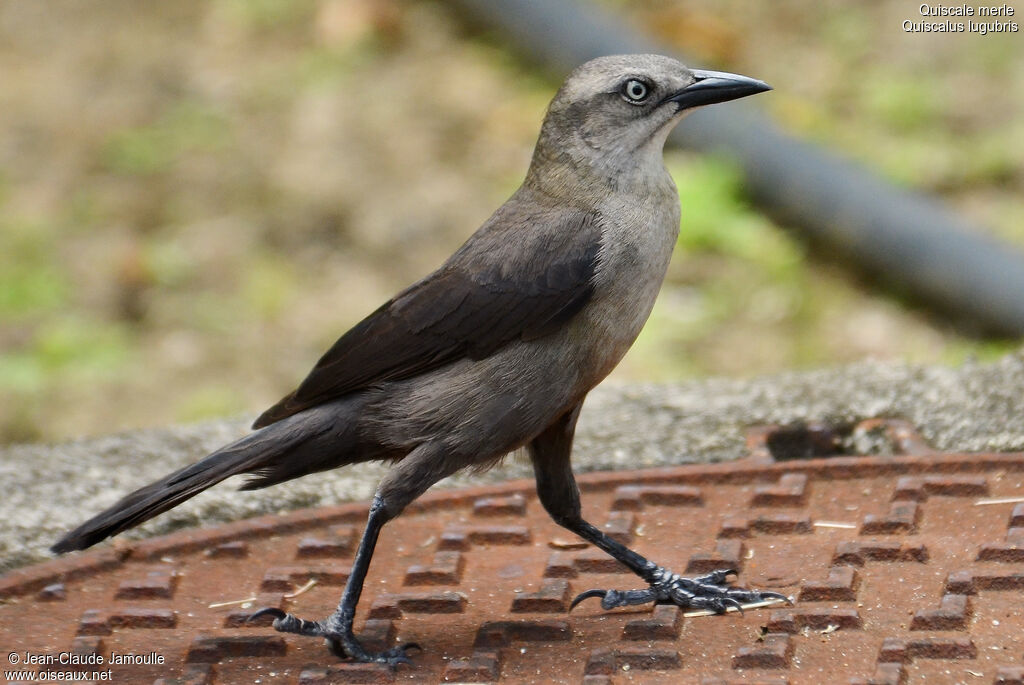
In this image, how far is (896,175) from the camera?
22.2 feet

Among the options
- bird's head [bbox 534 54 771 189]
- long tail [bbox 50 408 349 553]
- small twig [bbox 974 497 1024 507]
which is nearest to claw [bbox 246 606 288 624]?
long tail [bbox 50 408 349 553]

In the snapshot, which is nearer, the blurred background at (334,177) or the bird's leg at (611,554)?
the bird's leg at (611,554)

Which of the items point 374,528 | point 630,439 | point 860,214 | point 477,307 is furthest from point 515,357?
point 860,214

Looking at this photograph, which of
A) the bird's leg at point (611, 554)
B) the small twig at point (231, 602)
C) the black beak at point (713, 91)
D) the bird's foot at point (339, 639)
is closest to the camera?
the bird's foot at point (339, 639)

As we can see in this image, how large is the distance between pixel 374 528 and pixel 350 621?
8.0 inches

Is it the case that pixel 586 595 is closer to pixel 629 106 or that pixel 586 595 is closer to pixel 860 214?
pixel 629 106

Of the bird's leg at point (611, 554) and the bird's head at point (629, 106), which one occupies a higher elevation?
the bird's head at point (629, 106)

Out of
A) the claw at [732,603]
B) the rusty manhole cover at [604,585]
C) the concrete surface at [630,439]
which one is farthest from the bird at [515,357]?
the concrete surface at [630,439]

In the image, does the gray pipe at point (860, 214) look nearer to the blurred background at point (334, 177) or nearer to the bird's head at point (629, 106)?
the blurred background at point (334, 177)

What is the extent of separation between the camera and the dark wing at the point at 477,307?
3.10 metres

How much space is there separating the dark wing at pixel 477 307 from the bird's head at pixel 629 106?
0.19 meters

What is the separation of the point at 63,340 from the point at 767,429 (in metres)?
3.34

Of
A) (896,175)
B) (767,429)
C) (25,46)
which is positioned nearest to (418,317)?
(767,429)

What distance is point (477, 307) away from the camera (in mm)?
3152
